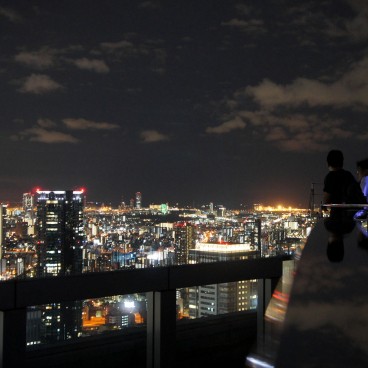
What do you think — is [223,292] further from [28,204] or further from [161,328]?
[28,204]

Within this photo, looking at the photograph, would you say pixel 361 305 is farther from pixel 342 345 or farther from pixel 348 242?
pixel 348 242

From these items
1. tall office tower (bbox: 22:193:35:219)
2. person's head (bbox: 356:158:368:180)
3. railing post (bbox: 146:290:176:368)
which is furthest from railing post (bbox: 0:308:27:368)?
tall office tower (bbox: 22:193:35:219)

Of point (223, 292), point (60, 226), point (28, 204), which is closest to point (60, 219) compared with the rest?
point (60, 226)

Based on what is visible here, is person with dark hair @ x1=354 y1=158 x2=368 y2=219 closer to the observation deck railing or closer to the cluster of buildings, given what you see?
the cluster of buildings

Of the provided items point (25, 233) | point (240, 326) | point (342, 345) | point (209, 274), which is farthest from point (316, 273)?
point (25, 233)

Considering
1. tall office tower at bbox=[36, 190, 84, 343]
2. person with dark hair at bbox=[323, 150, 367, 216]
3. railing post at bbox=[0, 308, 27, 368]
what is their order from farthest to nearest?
tall office tower at bbox=[36, 190, 84, 343] → person with dark hair at bbox=[323, 150, 367, 216] → railing post at bbox=[0, 308, 27, 368]
